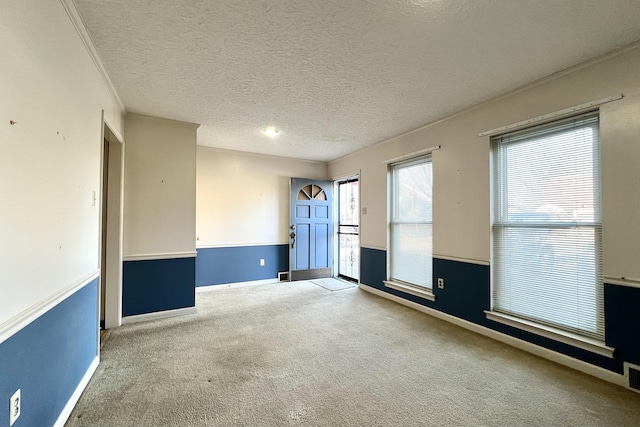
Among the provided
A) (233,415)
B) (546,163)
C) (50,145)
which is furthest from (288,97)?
(233,415)

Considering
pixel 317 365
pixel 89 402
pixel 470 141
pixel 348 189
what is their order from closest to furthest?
pixel 89 402 → pixel 317 365 → pixel 470 141 → pixel 348 189

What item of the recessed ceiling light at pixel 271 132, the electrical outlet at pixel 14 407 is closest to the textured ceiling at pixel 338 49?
the recessed ceiling light at pixel 271 132

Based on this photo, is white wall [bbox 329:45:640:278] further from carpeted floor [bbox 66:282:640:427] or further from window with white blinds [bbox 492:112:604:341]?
carpeted floor [bbox 66:282:640:427]

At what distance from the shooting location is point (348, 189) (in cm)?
585

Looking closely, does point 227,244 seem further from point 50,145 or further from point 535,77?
point 535,77

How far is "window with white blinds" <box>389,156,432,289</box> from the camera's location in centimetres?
380

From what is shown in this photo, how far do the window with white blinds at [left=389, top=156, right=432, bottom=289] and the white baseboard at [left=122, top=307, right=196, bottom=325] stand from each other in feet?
9.57

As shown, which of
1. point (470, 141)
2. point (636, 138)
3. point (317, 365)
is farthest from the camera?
point (470, 141)

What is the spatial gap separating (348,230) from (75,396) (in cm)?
460

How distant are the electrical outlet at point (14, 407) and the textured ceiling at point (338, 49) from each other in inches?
80.7

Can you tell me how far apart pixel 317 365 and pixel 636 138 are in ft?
9.60

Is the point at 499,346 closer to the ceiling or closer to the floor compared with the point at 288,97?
closer to the floor

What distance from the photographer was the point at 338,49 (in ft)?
6.76

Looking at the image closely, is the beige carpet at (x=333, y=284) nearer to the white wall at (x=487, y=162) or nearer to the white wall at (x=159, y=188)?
the white wall at (x=487, y=162)
